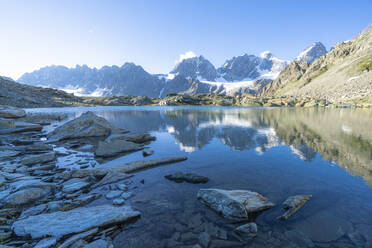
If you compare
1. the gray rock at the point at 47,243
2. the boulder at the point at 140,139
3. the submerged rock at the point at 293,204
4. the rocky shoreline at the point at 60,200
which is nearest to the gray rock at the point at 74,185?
the rocky shoreline at the point at 60,200

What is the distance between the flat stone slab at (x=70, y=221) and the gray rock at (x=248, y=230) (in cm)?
489

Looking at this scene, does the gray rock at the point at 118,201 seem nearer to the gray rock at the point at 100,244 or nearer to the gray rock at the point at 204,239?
the gray rock at the point at 100,244

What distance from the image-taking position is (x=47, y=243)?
620 centimetres

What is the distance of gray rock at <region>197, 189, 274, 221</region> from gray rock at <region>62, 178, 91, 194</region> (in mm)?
7815

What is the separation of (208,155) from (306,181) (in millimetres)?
9163

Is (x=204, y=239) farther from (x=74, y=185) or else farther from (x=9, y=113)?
(x=9, y=113)

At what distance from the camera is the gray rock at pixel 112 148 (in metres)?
19.0

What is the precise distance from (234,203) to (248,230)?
1.33 meters

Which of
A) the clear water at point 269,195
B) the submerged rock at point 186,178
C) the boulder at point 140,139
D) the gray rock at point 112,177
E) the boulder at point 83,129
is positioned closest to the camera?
the clear water at point 269,195

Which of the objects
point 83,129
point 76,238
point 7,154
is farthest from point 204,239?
point 83,129

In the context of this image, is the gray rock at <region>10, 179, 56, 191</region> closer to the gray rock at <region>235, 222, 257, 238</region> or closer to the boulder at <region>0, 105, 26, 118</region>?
the gray rock at <region>235, 222, 257, 238</region>

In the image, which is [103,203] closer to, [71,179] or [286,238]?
[71,179]

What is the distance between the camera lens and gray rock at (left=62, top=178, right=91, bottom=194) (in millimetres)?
10719

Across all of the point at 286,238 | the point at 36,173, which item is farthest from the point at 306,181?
the point at 36,173
